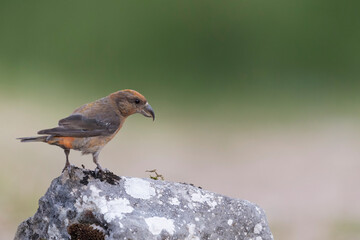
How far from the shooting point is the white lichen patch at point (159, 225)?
18.7ft

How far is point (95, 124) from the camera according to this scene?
615cm

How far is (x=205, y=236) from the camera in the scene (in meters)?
6.05

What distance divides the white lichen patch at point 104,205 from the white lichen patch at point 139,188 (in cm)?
20

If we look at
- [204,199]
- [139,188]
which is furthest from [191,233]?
[139,188]

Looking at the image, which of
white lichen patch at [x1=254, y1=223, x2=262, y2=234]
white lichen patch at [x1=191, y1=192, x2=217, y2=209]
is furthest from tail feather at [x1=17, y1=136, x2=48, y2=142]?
white lichen patch at [x1=254, y1=223, x2=262, y2=234]

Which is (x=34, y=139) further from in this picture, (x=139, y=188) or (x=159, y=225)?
(x=159, y=225)

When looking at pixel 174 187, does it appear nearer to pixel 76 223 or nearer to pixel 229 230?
pixel 229 230

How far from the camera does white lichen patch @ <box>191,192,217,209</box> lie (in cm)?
631

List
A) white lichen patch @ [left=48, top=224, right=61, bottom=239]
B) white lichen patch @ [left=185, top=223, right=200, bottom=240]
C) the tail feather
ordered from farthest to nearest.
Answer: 1. white lichen patch @ [left=185, top=223, right=200, bottom=240]
2. white lichen patch @ [left=48, top=224, right=61, bottom=239]
3. the tail feather

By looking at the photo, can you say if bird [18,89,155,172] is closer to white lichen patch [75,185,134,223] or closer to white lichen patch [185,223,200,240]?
white lichen patch [75,185,134,223]

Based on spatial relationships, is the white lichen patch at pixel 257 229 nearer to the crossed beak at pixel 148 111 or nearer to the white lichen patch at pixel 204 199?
the white lichen patch at pixel 204 199

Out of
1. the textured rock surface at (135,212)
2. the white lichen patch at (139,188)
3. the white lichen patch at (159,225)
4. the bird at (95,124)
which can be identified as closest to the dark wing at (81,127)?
the bird at (95,124)

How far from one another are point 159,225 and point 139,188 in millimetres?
571

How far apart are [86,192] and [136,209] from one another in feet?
1.71
